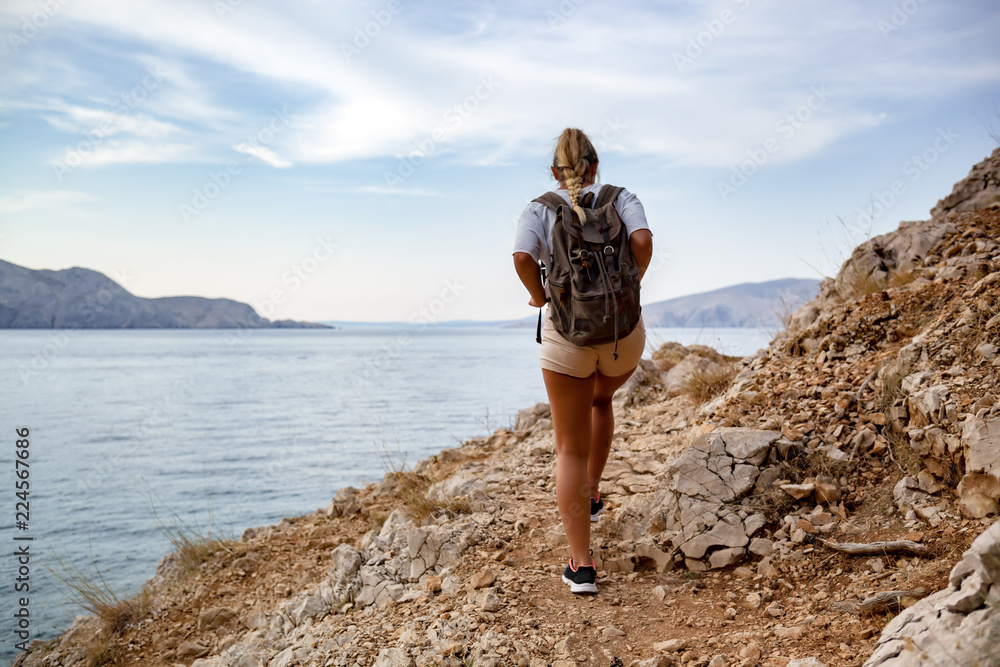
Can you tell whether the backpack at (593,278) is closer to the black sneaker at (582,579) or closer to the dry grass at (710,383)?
the black sneaker at (582,579)

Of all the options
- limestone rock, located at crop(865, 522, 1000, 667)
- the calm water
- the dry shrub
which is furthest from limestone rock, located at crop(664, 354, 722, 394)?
limestone rock, located at crop(865, 522, 1000, 667)

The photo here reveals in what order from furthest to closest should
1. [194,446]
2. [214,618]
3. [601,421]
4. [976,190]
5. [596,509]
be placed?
[194,446] → [976,190] → [214,618] → [596,509] → [601,421]

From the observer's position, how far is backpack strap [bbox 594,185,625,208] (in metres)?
3.39

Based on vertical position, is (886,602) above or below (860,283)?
below

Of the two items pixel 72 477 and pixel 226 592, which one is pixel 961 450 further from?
pixel 72 477

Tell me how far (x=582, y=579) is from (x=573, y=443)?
845 mm

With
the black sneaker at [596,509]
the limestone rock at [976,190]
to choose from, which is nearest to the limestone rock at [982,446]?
the black sneaker at [596,509]

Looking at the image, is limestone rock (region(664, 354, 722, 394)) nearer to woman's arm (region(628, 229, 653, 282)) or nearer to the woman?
the woman

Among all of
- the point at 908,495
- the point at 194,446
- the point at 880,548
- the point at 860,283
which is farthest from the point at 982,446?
the point at 194,446

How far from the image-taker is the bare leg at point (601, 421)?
12.2ft

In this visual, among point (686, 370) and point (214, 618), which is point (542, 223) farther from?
point (686, 370)

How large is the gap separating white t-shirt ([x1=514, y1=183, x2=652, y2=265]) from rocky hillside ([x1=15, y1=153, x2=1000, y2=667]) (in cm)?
196

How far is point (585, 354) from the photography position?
11.0 feet

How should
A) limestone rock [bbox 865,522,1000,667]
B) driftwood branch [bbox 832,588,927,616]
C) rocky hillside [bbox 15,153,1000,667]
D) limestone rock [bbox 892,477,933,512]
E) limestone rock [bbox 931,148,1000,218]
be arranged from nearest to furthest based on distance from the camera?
limestone rock [bbox 865,522,1000,667] < driftwood branch [bbox 832,588,927,616] < rocky hillside [bbox 15,153,1000,667] < limestone rock [bbox 892,477,933,512] < limestone rock [bbox 931,148,1000,218]
